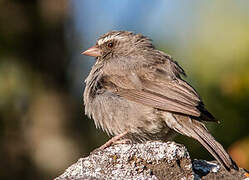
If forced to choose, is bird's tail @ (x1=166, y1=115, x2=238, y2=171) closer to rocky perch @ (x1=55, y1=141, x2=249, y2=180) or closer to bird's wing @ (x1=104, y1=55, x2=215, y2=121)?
bird's wing @ (x1=104, y1=55, x2=215, y2=121)

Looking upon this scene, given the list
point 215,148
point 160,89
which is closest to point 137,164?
point 215,148

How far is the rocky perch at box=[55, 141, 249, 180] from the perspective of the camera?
516cm

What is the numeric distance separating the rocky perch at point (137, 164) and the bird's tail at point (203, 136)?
1.23ft

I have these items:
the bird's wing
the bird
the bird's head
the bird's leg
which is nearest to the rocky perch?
the bird

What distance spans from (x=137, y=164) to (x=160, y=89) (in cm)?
211

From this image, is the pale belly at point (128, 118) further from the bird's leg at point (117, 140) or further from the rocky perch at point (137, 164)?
the rocky perch at point (137, 164)

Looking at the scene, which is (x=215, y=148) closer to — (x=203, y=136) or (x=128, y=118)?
(x=203, y=136)

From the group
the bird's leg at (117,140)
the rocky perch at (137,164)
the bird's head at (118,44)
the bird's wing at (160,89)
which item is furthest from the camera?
the bird's head at (118,44)

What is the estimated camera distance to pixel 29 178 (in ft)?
39.1

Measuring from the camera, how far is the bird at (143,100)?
6.93 metres

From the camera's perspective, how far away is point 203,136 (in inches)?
262

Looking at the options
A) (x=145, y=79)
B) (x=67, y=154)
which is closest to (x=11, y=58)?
(x=67, y=154)

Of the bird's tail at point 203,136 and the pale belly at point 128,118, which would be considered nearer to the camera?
the bird's tail at point 203,136

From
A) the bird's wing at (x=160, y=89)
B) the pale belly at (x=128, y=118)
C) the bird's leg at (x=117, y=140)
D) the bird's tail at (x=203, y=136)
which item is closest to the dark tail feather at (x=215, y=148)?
the bird's tail at (x=203, y=136)
